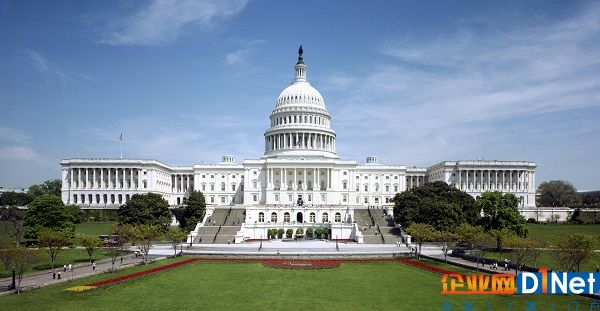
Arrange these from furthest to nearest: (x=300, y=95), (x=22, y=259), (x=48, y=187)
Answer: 1. (x=48, y=187)
2. (x=300, y=95)
3. (x=22, y=259)

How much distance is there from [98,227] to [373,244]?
53.8 m

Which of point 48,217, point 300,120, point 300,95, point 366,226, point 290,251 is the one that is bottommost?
point 290,251

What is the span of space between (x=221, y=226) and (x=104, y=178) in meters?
59.3

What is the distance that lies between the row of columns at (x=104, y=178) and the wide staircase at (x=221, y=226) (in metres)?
43.3

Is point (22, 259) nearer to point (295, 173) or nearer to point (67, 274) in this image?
point (67, 274)

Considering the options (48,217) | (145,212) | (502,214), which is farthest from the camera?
(145,212)

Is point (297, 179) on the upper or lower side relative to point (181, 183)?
upper

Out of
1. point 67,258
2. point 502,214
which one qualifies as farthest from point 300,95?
point 67,258

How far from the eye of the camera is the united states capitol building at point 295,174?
12312 cm

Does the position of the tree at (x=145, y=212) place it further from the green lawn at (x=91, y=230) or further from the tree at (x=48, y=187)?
the tree at (x=48, y=187)

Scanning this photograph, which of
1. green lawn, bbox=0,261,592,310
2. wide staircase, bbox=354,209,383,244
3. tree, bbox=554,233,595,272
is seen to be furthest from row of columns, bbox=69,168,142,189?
tree, bbox=554,233,595,272

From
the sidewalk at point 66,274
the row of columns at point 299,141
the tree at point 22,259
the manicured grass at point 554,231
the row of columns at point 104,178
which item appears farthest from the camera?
the row of columns at point 104,178

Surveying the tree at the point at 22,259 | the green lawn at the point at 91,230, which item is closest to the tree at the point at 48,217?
the green lawn at the point at 91,230

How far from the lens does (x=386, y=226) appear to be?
9306 centimetres
